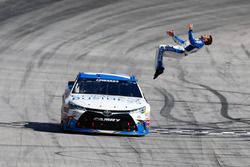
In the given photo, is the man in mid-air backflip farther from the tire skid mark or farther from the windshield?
the tire skid mark

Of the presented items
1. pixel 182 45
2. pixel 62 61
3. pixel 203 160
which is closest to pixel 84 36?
pixel 62 61

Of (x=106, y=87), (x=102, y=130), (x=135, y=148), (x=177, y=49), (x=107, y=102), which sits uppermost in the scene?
(x=177, y=49)

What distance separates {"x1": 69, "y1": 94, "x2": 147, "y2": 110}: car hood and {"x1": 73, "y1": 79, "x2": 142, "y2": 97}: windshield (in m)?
0.33

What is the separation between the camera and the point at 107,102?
66.2 ft

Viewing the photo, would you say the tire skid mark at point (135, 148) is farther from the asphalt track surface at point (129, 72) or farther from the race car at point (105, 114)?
the race car at point (105, 114)

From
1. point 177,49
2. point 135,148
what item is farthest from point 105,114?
point 177,49

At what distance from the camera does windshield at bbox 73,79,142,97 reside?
69.1 ft

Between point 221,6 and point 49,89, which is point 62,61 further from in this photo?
point 221,6

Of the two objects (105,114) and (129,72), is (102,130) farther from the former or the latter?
(129,72)

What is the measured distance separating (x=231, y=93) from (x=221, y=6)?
577 inches

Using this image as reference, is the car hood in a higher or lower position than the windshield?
lower

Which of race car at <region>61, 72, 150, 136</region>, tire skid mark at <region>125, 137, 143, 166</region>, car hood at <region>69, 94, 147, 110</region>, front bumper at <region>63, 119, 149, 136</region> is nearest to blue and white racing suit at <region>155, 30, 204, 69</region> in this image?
car hood at <region>69, 94, 147, 110</region>

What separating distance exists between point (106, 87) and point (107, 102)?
1.12 meters

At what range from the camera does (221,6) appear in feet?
134
